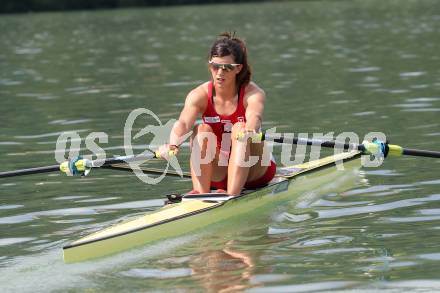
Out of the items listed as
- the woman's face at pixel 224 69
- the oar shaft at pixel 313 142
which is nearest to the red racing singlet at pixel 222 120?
the woman's face at pixel 224 69

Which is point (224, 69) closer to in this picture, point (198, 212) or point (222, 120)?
point (222, 120)

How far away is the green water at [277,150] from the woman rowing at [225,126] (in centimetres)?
72

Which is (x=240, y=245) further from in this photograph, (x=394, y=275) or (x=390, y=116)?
(x=390, y=116)

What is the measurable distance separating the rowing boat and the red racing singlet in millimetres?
674

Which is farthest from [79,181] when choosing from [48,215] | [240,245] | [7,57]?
[7,57]

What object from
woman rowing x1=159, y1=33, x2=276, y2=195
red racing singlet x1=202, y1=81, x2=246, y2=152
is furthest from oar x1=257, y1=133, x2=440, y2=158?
red racing singlet x1=202, y1=81, x2=246, y2=152

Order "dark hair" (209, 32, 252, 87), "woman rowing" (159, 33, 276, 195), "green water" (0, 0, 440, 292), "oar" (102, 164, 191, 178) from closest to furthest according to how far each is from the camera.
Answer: "green water" (0, 0, 440, 292)
"woman rowing" (159, 33, 276, 195)
"dark hair" (209, 32, 252, 87)
"oar" (102, 164, 191, 178)

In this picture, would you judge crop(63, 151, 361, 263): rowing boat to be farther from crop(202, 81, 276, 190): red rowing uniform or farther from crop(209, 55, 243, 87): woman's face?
crop(209, 55, 243, 87): woman's face

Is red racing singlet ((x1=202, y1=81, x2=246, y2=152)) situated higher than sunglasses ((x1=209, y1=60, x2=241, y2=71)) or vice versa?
sunglasses ((x1=209, y1=60, x2=241, y2=71))

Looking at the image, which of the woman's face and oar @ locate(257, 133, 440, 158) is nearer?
the woman's face

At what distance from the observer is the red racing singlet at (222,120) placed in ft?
35.2

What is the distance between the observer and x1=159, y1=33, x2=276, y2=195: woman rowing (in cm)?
1045

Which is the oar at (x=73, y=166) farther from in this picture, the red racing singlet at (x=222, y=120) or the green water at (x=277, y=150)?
the red racing singlet at (x=222, y=120)

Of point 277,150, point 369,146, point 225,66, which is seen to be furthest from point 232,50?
point 277,150
